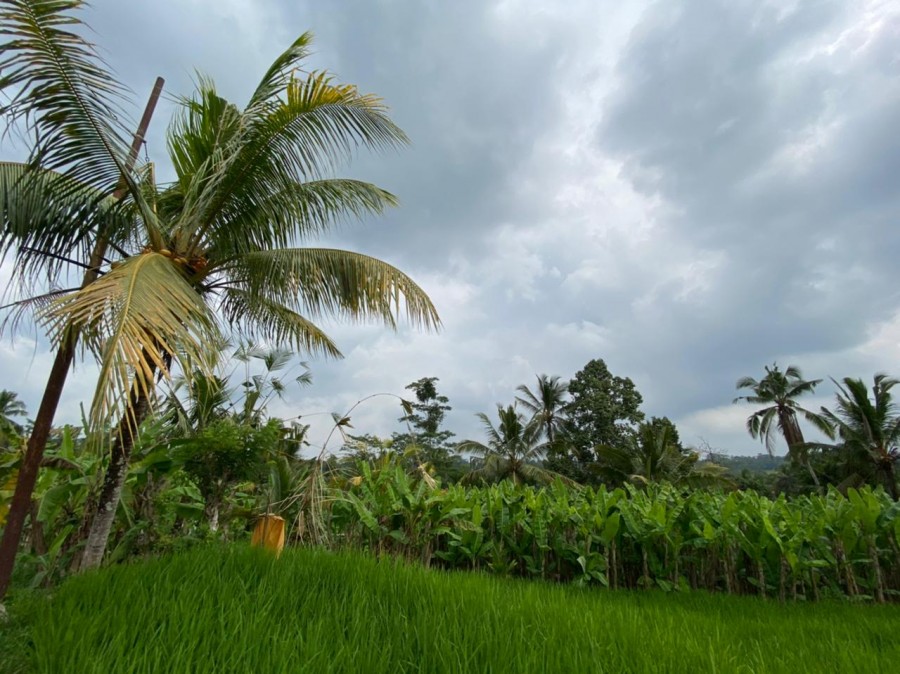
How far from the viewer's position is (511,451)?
2108 centimetres

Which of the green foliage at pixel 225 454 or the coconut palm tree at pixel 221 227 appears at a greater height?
the coconut palm tree at pixel 221 227

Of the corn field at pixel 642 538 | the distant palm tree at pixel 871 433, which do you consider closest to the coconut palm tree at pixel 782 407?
the distant palm tree at pixel 871 433

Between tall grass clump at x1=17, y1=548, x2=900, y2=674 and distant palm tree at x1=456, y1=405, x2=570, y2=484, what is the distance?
17028 millimetres

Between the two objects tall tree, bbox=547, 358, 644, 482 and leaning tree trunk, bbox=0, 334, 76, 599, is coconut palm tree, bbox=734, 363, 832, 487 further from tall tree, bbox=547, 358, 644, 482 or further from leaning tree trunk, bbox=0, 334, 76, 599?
leaning tree trunk, bbox=0, 334, 76, 599

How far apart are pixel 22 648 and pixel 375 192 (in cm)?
462

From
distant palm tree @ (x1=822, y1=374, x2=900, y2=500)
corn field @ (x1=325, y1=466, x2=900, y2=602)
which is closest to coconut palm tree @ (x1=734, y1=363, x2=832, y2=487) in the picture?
distant palm tree @ (x1=822, y1=374, x2=900, y2=500)

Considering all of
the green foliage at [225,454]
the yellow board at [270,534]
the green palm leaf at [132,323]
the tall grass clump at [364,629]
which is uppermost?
the green palm leaf at [132,323]

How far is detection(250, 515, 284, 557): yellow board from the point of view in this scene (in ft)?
11.7

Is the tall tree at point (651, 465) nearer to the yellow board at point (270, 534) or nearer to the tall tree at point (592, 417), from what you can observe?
the tall tree at point (592, 417)

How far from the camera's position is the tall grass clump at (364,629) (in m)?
1.86

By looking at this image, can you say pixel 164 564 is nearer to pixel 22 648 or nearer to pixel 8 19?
pixel 22 648

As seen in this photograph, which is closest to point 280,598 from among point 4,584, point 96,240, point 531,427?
point 4,584

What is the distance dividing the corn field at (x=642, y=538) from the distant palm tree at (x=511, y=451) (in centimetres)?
1465

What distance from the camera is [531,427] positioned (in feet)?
69.2
